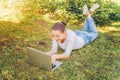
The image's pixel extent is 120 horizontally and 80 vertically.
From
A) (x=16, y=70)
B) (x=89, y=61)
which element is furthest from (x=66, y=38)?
(x=16, y=70)

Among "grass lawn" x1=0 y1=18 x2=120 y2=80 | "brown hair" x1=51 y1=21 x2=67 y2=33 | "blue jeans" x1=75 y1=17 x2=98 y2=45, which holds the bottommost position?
"grass lawn" x1=0 y1=18 x2=120 y2=80

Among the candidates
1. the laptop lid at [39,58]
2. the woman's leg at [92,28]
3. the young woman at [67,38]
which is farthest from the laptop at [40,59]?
the woman's leg at [92,28]

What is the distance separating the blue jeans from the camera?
5261 mm

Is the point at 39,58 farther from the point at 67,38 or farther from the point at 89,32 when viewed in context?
the point at 89,32

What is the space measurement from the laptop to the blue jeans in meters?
1.06

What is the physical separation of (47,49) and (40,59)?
36.1 inches

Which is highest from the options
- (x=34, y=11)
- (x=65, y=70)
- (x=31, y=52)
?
(x=34, y=11)

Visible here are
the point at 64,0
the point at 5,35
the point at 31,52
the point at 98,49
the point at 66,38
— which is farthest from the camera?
the point at 64,0

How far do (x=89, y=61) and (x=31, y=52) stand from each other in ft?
3.65

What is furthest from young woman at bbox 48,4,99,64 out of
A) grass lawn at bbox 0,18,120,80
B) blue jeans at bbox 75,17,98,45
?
grass lawn at bbox 0,18,120,80

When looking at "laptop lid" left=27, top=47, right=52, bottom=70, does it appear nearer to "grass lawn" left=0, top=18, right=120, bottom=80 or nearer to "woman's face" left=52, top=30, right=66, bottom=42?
"grass lawn" left=0, top=18, right=120, bottom=80

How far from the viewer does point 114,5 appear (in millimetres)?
6703

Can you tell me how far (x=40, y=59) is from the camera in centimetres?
416

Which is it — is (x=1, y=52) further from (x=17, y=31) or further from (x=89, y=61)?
(x=89, y=61)
